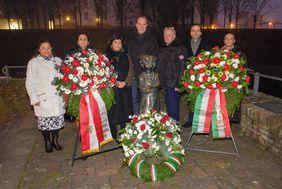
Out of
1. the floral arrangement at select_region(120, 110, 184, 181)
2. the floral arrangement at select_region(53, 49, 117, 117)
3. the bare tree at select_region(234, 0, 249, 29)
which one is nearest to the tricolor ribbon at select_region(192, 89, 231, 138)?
the floral arrangement at select_region(120, 110, 184, 181)

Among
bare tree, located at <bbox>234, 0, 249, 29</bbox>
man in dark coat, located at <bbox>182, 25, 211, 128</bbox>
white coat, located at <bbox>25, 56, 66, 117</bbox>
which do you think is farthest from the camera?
bare tree, located at <bbox>234, 0, 249, 29</bbox>

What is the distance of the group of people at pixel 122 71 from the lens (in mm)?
4750

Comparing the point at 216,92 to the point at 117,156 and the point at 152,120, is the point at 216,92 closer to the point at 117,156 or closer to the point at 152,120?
the point at 152,120

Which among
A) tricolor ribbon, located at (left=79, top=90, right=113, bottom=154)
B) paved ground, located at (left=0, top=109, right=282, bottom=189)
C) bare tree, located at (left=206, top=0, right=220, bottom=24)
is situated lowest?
paved ground, located at (left=0, top=109, right=282, bottom=189)

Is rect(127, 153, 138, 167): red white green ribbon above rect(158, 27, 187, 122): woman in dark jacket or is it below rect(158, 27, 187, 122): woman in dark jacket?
below

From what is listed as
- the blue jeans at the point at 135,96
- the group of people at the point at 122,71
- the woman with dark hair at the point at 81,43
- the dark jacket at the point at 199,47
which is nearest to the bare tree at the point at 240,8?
the dark jacket at the point at 199,47

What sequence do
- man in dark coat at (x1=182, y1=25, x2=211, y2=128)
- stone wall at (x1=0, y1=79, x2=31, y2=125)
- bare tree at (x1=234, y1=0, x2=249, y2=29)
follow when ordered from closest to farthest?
1. man in dark coat at (x1=182, y1=25, x2=211, y2=128)
2. stone wall at (x1=0, y1=79, x2=31, y2=125)
3. bare tree at (x1=234, y1=0, x2=249, y2=29)

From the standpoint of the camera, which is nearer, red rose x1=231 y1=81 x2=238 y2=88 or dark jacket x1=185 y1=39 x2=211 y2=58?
red rose x1=231 y1=81 x2=238 y2=88

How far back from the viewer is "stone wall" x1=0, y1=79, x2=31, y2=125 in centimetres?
848

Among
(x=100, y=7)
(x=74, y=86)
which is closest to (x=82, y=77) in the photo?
(x=74, y=86)

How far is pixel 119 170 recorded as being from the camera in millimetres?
4512

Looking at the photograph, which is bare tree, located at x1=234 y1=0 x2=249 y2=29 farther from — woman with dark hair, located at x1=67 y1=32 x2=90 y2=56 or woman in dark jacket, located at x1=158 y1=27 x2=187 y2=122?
woman with dark hair, located at x1=67 y1=32 x2=90 y2=56

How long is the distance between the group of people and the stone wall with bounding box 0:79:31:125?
3.43 metres

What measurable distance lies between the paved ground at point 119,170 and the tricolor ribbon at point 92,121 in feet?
1.13
